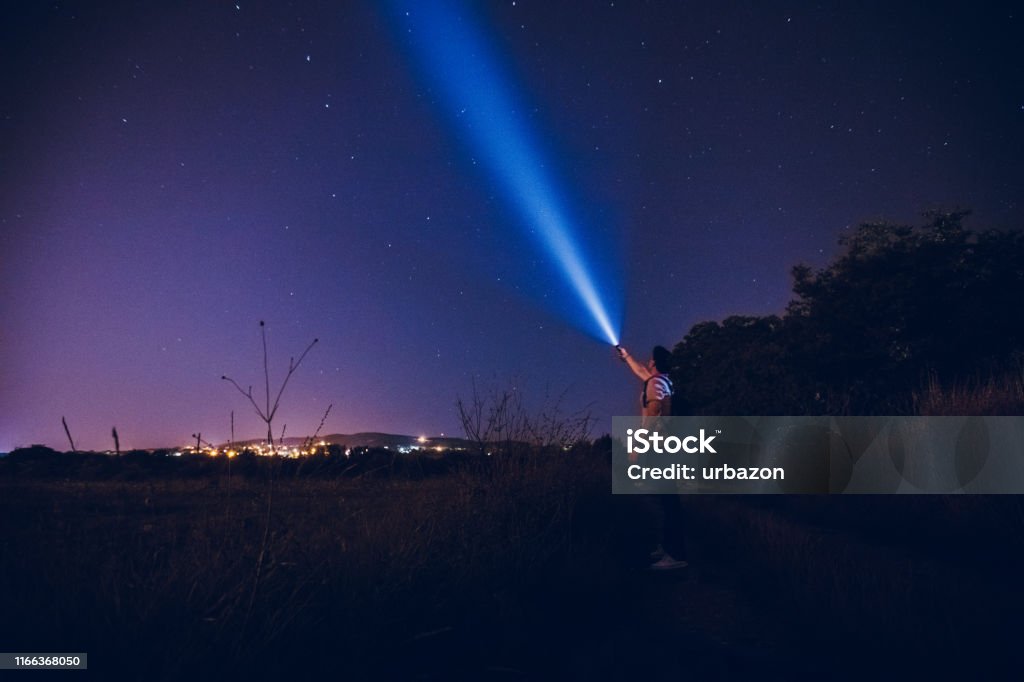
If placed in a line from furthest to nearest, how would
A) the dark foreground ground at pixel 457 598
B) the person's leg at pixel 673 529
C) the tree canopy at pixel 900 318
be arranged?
1. the tree canopy at pixel 900 318
2. the person's leg at pixel 673 529
3. the dark foreground ground at pixel 457 598

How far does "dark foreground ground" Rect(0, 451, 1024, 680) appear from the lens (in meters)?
3.06

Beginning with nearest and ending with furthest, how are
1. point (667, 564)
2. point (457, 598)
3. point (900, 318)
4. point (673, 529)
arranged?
point (457, 598) → point (667, 564) → point (673, 529) → point (900, 318)

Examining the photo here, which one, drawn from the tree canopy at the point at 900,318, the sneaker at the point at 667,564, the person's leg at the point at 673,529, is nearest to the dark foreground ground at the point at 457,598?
the sneaker at the point at 667,564

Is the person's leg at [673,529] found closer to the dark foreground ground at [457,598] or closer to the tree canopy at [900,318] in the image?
the dark foreground ground at [457,598]

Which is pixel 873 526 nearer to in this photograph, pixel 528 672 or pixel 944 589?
pixel 944 589

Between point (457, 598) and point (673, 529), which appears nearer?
point (457, 598)

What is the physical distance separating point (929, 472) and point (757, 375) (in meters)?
18.9

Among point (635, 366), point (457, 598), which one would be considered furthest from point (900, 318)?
point (457, 598)

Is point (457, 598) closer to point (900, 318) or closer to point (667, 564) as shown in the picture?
point (667, 564)

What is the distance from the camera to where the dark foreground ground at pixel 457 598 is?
3064 millimetres

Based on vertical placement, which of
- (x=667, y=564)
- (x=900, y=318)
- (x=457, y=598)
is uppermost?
(x=900, y=318)

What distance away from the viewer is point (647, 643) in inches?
171

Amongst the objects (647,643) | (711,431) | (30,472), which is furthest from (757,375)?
(30,472)

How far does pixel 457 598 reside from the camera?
439 cm
